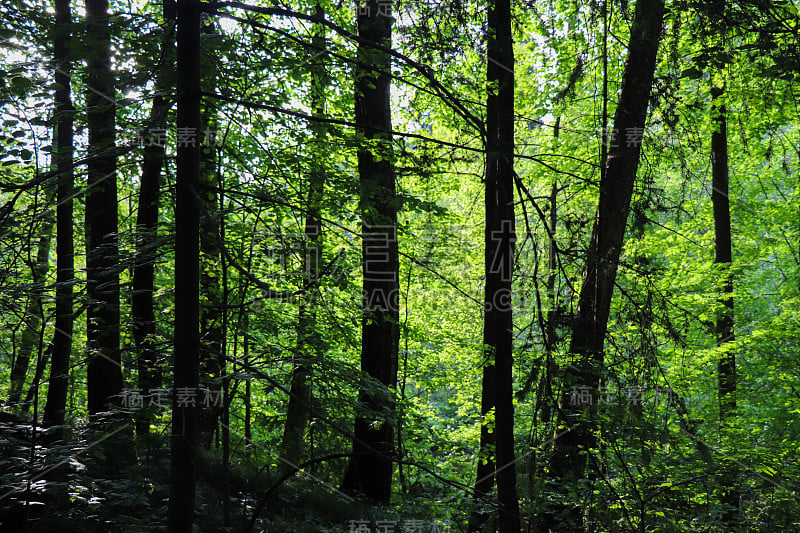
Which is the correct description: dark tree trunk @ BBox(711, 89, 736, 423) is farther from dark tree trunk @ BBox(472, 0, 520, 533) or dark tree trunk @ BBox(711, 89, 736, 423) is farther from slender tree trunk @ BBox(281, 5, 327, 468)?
dark tree trunk @ BBox(472, 0, 520, 533)

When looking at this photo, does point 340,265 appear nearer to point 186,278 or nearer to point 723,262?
point 186,278

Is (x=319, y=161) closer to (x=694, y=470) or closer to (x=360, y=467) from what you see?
(x=360, y=467)

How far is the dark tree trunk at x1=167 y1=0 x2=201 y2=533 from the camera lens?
1.88 meters

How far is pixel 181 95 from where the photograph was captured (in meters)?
1.99

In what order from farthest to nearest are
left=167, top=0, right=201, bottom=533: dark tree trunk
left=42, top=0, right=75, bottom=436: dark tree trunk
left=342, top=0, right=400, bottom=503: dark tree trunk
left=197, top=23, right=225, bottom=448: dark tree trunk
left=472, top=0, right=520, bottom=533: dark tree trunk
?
left=342, top=0, right=400, bottom=503: dark tree trunk, left=42, top=0, right=75, bottom=436: dark tree trunk, left=197, top=23, right=225, bottom=448: dark tree trunk, left=472, top=0, right=520, bottom=533: dark tree trunk, left=167, top=0, right=201, bottom=533: dark tree trunk

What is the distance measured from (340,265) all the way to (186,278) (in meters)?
3.67

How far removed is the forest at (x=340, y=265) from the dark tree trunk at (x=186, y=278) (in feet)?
0.04

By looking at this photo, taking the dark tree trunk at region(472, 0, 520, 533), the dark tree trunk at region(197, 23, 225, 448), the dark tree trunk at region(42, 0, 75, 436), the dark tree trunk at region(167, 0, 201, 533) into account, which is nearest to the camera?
the dark tree trunk at region(167, 0, 201, 533)

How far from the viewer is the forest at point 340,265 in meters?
2.59

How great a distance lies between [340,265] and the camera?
5609 millimetres

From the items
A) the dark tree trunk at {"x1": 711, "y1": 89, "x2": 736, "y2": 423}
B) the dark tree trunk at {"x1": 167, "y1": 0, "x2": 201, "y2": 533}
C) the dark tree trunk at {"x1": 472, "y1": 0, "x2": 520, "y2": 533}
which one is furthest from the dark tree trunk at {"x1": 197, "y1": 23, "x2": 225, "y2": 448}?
the dark tree trunk at {"x1": 711, "y1": 89, "x2": 736, "y2": 423}

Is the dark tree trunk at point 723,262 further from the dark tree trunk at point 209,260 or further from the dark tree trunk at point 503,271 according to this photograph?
the dark tree trunk at point 209,260

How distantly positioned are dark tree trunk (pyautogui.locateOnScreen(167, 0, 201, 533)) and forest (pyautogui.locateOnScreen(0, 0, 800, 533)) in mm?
11

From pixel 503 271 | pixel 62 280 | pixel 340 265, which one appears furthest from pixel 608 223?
pixel 62 280
